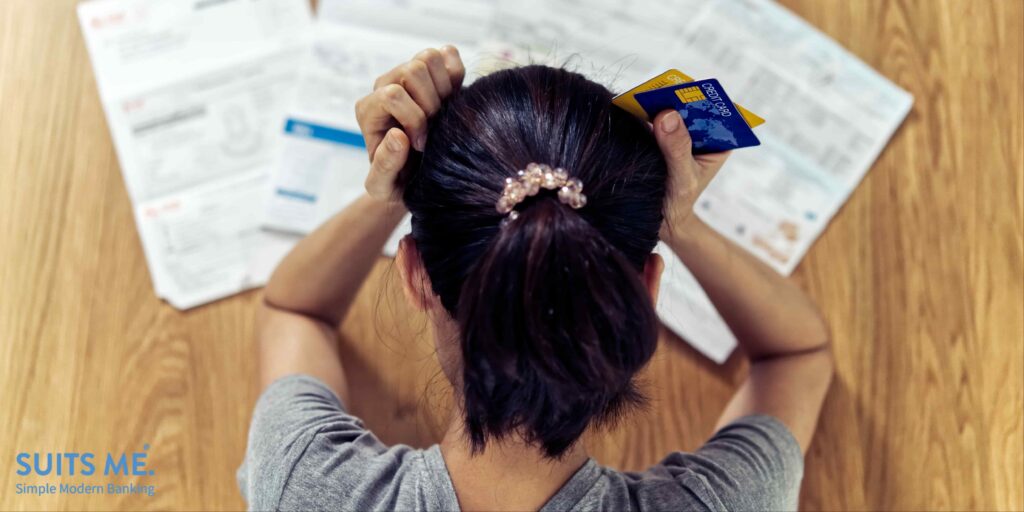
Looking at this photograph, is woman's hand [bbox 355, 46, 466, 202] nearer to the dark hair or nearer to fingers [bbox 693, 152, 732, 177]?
the dark hair

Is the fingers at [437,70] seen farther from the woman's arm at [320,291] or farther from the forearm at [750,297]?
the forearm at [750,297]

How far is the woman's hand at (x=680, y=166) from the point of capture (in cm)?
48

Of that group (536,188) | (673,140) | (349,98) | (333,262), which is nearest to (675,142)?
(673,140)

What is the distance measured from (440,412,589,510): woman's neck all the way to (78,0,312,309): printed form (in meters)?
0.40

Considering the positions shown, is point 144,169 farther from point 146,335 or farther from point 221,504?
point 221,504

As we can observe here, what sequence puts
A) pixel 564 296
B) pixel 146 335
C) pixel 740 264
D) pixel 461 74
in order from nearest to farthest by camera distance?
1. pixel 564 296
2. pixel 461 74
3. pixel 740 264
4. pixel 146 335

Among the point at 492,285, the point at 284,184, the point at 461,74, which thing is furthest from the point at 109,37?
the point at 492,285

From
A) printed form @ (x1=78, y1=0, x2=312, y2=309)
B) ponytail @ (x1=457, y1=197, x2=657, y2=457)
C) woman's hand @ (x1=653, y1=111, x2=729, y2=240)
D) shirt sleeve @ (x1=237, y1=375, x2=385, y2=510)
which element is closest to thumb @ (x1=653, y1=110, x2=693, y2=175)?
woman's hand @ (x1=653, y1=111, x2=729, y2=240)

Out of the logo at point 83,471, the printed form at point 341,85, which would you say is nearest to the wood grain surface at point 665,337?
the logo at point 83,471

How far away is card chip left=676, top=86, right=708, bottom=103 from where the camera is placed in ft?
1.50

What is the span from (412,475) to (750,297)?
1.18ft

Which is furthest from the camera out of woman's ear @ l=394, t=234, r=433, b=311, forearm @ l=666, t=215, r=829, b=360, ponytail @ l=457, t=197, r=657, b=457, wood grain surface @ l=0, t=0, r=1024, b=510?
wood grain surface @ l=0, t=0, r=1024, b=510

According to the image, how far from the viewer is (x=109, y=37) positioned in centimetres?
86

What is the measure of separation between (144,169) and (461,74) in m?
0.48
